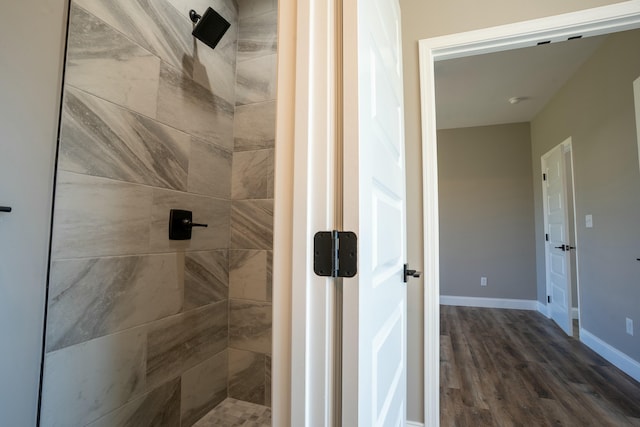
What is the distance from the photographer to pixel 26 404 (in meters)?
0.89

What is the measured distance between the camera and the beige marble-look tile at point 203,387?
4.82ft

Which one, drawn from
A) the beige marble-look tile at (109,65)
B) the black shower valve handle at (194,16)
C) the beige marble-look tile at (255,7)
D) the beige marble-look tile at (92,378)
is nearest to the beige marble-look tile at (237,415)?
the beige marble-look tile at (92,378)

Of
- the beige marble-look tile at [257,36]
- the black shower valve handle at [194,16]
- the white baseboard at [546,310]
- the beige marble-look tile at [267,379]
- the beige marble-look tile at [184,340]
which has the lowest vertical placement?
the white baseboard at [546,310]

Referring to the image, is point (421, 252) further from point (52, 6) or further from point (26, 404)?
point (52, 6)

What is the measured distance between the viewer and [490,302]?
4348mm

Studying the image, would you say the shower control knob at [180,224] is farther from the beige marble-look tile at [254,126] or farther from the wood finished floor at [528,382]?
the wood finished floor at [528,382]

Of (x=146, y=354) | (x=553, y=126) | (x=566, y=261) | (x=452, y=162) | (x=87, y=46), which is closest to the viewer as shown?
(x=87, y=46)

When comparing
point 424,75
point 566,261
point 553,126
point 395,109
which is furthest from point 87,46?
point 553,126

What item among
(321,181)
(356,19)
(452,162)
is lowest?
(321,181)

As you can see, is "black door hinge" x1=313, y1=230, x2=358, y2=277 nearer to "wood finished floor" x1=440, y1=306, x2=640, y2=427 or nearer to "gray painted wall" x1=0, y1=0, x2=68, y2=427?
"gray painted wall" x1=0, y1=0, x2=68, y2=427

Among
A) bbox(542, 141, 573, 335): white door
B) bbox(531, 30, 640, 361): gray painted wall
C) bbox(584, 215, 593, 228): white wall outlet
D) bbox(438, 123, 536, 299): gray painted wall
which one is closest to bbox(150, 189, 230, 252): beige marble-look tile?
bbox(531, 30, 640, 361): gray painted wall

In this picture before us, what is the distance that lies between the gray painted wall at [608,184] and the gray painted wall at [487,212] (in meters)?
1.09

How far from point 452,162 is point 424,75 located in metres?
3.42

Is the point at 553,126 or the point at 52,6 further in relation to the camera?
the point at 553,126
